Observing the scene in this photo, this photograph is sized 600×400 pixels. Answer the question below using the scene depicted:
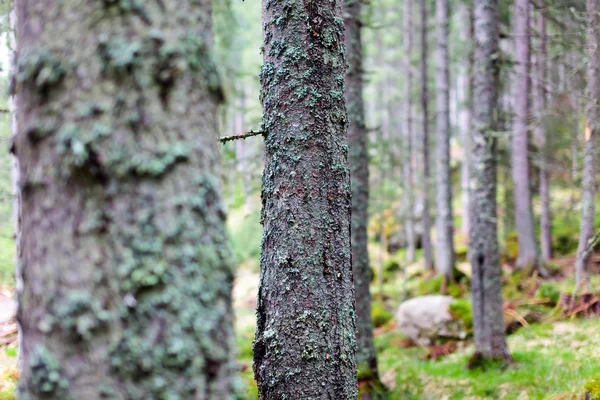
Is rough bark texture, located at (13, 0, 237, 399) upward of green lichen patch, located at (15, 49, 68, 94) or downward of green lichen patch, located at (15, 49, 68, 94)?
downward

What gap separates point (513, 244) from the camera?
16.4 meters

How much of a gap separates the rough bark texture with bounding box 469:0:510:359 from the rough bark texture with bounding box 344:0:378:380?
2.01 meters

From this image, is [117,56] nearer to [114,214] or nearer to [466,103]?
[114,214]

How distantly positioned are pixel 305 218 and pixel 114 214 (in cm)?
180

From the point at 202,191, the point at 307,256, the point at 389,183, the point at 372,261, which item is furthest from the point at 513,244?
the point at 202,191

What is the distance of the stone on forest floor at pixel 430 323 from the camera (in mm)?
9992

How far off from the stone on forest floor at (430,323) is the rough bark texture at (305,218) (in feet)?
24.5

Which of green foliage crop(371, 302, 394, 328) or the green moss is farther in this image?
green foliage crop(371, 302, 394, 328)

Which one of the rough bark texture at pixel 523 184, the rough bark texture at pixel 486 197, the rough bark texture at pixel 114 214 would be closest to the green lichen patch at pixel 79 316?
the rough bark texture at pixel 114 214

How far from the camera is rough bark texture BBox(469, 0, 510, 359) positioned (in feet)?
24.3

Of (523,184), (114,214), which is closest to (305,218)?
(114,214)

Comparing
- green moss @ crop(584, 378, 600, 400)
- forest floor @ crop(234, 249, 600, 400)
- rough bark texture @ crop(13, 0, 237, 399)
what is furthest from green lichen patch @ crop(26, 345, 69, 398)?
green moss @ crop(584, 378, 600, 400)

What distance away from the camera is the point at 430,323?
1012 cm

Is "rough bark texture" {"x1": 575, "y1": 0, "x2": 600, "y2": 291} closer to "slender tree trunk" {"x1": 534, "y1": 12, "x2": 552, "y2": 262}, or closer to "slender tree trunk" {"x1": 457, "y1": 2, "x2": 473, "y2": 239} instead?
"slender tree trunk" {"x1": 457, "y1": 2, "x2": 473, "y2": 239}
